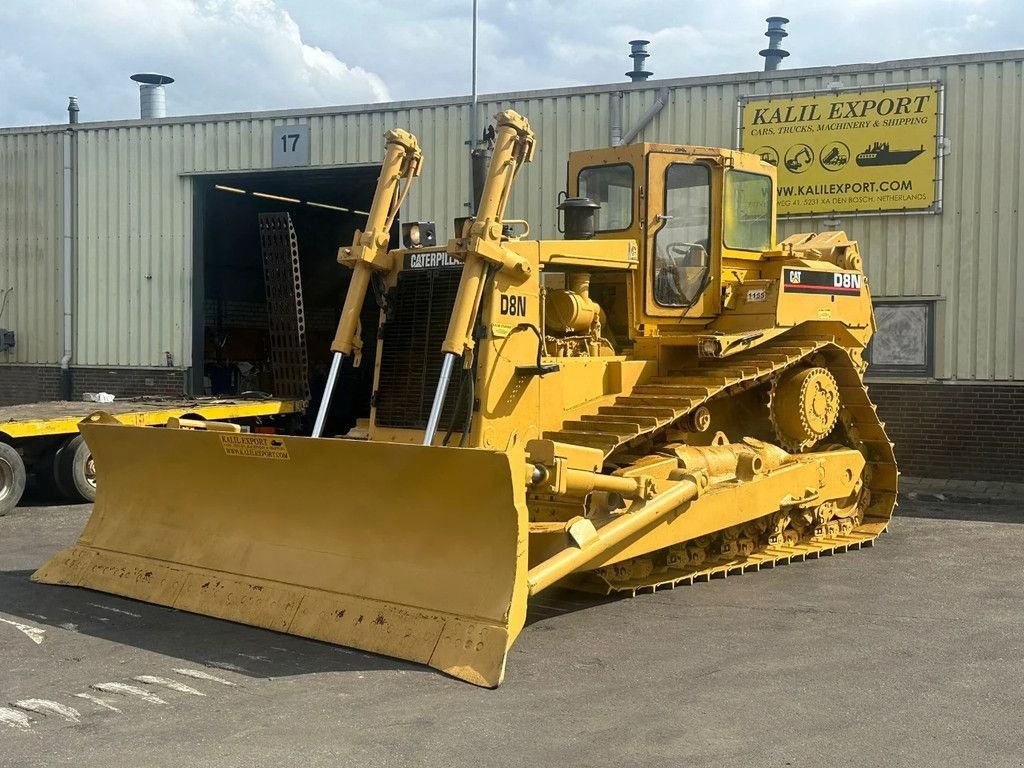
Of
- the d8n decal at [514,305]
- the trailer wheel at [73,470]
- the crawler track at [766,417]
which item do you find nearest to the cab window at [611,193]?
the crawler track at [766,417]

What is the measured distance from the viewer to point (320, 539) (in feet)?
23.3

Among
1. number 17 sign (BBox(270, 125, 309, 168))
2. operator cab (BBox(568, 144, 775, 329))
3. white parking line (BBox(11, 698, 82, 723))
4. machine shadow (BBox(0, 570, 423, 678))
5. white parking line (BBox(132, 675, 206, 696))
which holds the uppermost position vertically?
number 17 sign (BBox(270, 125, 309, 168))

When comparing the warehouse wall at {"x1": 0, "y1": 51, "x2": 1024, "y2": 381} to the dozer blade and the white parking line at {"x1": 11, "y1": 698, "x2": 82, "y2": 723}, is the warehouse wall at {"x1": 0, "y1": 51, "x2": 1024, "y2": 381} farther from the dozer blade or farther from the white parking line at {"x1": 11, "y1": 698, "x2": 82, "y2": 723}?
the white parking line at {"x1": 11, "y1": 698, "x2": 82, "y2": 723}

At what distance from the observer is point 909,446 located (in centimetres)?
1426

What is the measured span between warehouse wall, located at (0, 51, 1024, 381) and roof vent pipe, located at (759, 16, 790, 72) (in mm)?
3020

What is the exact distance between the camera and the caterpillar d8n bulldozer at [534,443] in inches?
259

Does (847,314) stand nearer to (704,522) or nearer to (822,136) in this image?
(704,522)

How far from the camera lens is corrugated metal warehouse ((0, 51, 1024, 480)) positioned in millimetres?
13883

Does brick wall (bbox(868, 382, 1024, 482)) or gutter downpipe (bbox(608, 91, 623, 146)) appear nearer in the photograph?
brick wall (bbox(868, 382, 1024, 482))

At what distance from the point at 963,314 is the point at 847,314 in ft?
14.2

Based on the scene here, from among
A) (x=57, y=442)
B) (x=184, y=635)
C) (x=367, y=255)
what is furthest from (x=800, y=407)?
(x=57, y=442)

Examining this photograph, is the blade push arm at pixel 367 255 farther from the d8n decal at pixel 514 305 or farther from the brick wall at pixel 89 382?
the brick wall at pixel 89 382

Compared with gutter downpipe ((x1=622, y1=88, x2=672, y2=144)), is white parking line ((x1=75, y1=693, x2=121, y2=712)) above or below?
below

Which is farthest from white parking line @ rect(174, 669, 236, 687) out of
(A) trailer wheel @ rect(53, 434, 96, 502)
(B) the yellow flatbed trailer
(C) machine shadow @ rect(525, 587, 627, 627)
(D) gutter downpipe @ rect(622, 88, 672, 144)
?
(D) gutter downpipe @ rect(622, 88, 672, 144)
